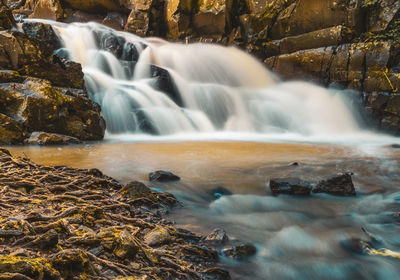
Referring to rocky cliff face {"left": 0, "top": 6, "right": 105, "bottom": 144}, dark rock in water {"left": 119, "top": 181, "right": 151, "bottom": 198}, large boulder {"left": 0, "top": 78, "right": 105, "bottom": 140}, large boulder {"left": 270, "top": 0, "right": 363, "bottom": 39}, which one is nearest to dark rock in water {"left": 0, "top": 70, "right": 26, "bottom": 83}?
rocky cliff face {"left": 0, "top": 6, "right": 105, "bottom": 144}

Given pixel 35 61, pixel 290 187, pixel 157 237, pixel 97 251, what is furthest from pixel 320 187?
pixel 35 61

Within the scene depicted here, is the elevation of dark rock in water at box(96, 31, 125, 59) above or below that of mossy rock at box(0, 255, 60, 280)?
above

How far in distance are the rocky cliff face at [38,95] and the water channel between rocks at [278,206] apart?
1219mm

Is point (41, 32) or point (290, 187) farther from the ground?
point (41, 32)

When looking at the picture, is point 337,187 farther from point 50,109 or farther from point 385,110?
point 385,110

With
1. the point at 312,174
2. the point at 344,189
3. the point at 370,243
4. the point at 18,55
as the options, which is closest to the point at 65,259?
the point at 370,243

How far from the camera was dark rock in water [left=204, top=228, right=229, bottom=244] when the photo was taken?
7.49 ft

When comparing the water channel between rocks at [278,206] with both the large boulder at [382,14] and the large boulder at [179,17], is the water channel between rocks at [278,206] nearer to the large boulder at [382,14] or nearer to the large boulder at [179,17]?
the large boulder at [382,14]

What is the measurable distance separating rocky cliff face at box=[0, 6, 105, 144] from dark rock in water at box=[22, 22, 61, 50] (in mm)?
3673

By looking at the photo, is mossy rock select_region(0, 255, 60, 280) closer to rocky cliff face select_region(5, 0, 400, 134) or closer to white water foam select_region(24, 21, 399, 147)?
white water foam select_region(24, 21, 399, 147)

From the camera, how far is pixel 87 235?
1.76 meters

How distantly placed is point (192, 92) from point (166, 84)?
1253 millimetres

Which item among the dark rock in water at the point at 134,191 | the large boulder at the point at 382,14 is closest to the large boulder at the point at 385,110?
the large boulder at the point at 382,14

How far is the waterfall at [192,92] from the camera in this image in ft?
33.4
